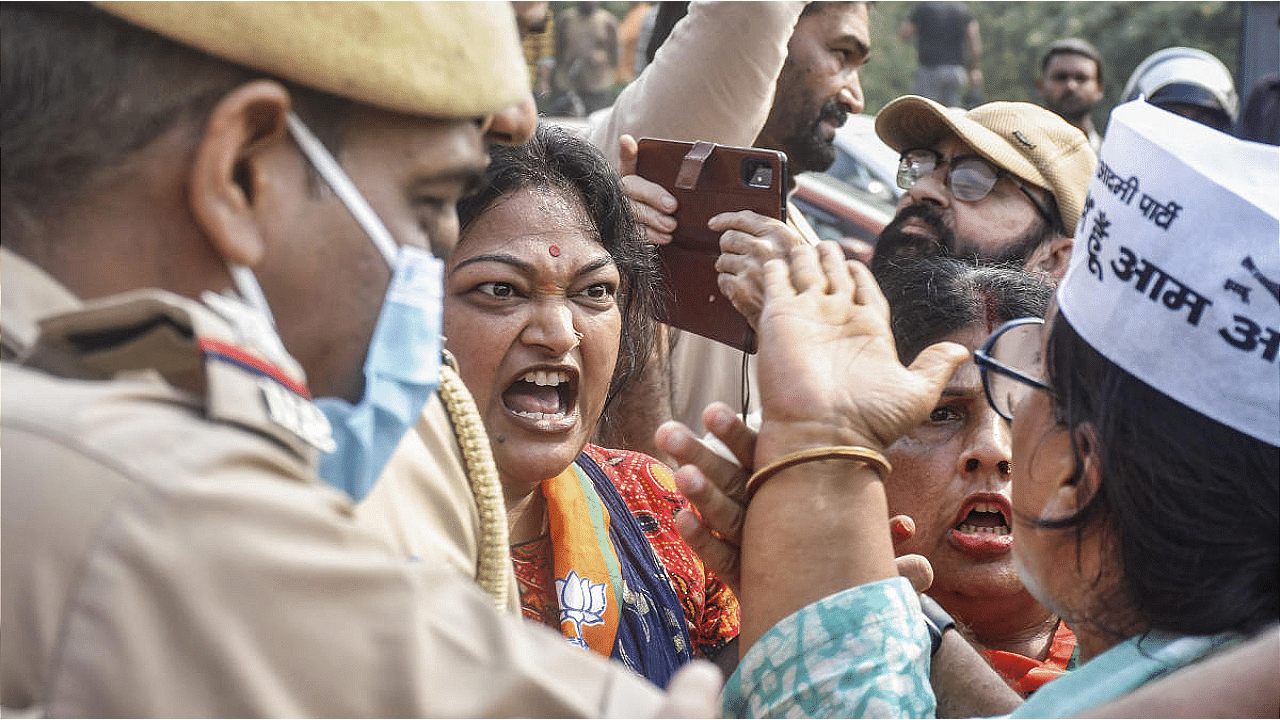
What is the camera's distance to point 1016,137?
12.9 ft

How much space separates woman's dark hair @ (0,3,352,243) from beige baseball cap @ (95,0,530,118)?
0.03m

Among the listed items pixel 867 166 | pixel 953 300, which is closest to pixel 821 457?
pixel 953 300

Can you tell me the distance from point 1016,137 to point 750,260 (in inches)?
73.5

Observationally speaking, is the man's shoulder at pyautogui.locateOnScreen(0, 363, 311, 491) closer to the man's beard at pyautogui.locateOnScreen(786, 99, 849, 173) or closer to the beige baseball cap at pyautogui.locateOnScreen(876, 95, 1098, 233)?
the beige baseball cap at pyautogui.locateOnScreen(876, 95, 1098, 233)

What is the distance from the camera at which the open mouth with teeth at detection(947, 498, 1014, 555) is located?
109 inches

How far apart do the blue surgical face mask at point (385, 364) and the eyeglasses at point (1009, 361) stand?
38.4 inches

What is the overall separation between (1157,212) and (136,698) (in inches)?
55.1

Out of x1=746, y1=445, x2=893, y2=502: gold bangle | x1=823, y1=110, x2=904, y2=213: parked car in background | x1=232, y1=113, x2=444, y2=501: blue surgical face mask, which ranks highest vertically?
x1=232, y1=113, x2=444, y2=501: blue surgical face mask

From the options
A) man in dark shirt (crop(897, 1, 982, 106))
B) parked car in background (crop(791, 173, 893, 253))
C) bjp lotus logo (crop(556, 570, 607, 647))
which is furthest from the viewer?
man in dark shirt (crop(897, 1, 982, 106))

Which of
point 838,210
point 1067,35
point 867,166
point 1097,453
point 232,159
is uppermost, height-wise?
point 232,159

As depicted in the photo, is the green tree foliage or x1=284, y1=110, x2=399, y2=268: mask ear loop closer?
x1=284, y1=110, x2=399, y2=268: mask ear loop

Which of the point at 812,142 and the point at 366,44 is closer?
the point at 366,44

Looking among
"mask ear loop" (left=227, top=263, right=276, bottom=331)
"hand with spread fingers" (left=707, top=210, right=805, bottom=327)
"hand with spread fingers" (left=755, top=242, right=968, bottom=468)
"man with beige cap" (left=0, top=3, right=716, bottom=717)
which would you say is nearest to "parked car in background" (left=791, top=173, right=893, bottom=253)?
"hand with spread fingers" (left=707, top=210, right=805, bottom=327)

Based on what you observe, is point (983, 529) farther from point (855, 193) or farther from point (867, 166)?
point (867, 166)
